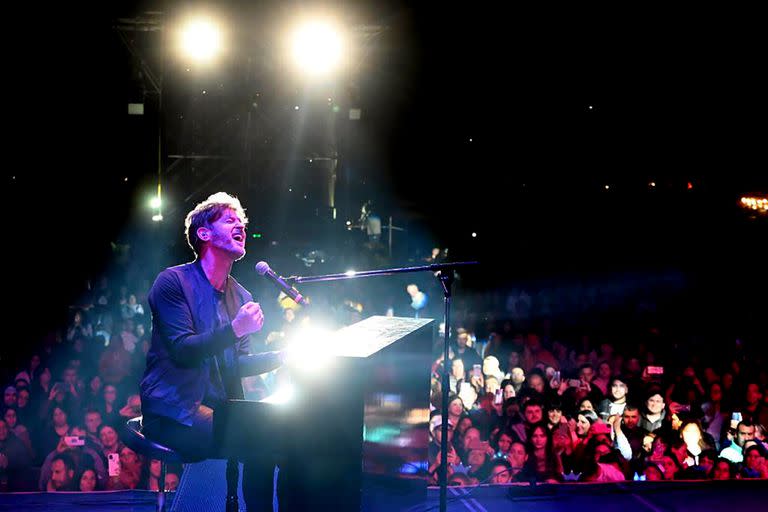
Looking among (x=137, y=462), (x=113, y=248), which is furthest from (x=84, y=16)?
(x=137, y=462)

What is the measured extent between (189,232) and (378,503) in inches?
40.9

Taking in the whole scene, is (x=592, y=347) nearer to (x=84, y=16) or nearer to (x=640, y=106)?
(x=640, y=106)

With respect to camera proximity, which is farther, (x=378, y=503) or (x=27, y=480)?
(x=27, y=480)

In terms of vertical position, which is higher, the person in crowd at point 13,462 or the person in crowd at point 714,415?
the person in crowd at point 714,415

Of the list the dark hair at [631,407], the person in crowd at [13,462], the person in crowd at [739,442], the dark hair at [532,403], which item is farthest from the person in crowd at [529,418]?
the person in crowd at [13,462]

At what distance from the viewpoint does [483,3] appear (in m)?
5.91

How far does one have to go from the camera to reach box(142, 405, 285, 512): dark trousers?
1.44 metres

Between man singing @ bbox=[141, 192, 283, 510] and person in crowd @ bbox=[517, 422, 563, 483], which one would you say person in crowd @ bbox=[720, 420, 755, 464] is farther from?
man singing @ bbox=[141, 192, 283, 510]

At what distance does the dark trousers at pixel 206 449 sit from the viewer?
1439 mm

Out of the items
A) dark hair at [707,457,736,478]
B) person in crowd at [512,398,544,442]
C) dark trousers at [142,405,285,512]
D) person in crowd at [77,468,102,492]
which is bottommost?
person in crowd at [77,468,102,492]

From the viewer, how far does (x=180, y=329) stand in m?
1.62

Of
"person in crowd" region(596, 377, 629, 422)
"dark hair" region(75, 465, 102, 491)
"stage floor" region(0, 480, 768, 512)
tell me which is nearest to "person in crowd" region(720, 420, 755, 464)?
"person in crowd" region(596, 377, 629, 422)

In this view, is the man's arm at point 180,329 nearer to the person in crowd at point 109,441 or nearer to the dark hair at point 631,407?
the person in crowd at point 109,441

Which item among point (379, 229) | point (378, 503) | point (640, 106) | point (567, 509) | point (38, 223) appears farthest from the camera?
point (640, 106)
